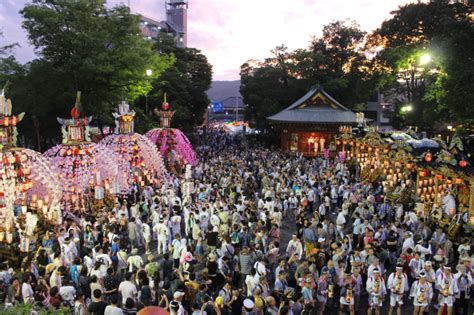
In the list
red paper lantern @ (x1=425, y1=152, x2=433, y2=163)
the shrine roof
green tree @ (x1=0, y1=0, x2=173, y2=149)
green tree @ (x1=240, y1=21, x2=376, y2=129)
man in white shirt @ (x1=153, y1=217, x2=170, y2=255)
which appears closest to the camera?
man in white shirt @ (x1=153, y1=217, x2=170, y2=255)

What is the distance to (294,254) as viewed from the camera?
10469mm

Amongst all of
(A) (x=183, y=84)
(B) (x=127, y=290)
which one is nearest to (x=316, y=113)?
(A) (x=183, y=84)

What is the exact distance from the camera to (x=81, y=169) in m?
16.0

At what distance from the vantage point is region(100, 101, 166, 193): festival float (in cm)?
1952

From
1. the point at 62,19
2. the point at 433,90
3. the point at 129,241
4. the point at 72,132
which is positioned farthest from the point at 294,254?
the point at 433,90

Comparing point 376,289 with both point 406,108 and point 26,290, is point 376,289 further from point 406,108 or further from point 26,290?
point 406,108

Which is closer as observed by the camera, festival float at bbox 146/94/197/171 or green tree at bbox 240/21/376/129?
festival float at bbox 146/94/197/171

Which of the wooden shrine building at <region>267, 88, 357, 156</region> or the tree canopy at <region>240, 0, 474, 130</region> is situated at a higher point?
the tree canopy at <region>240, 0, 474, 130</region>

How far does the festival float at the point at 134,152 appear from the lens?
64.0 ft

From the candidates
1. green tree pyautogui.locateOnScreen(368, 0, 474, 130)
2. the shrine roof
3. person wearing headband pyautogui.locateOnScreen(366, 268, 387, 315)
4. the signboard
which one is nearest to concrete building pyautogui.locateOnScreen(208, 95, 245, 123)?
the signboard

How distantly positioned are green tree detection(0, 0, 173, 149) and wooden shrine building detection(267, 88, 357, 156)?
1578cm

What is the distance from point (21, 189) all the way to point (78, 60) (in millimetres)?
13570

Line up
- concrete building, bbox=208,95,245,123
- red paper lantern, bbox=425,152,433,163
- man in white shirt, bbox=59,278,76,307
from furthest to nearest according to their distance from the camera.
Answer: concrete building, bbox=208,95,245,123
red paper lantern, bbox=425,152,433,163
man in white shirt, bbox=59,278,76,307

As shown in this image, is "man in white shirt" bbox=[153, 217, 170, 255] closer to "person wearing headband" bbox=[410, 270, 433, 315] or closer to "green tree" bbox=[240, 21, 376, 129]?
"person wearing headband" bbox=[410, 270, 433, 315]
